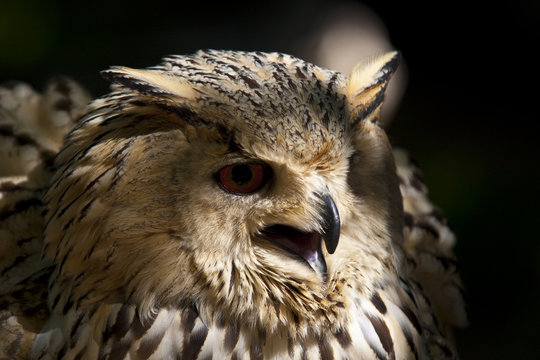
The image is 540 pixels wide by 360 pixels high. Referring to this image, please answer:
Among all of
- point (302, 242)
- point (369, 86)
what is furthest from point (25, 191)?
point (369, 86)

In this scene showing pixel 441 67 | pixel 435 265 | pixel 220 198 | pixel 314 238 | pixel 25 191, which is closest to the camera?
pixel 220 198

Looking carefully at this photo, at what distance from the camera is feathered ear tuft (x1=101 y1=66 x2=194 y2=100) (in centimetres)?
136

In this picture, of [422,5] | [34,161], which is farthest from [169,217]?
[422,5]

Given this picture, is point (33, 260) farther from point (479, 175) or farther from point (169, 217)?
point (479, 175)

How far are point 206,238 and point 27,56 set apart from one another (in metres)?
2.46

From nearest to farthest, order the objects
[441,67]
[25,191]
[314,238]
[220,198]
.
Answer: [220,198], [314,238], [25,191], [441,67]

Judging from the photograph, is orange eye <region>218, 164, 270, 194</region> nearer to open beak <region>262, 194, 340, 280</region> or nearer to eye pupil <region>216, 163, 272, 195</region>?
eye pupil <region>216, 163, 272, 195</region>

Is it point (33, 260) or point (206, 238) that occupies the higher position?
point (206, 238)

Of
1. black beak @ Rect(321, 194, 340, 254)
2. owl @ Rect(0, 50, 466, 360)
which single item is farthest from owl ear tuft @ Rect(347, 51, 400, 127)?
black beak @ Rect(321, 194, 340, 254)

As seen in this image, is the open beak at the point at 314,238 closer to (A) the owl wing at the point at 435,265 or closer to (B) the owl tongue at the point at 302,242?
(B) the owl tongue at the point at 302,242

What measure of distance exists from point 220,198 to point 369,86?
413mm

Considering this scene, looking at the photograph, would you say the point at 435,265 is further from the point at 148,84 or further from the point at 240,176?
the point at 148,84

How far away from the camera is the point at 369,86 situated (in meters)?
1.52

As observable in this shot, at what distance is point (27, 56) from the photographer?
11.4 ft
